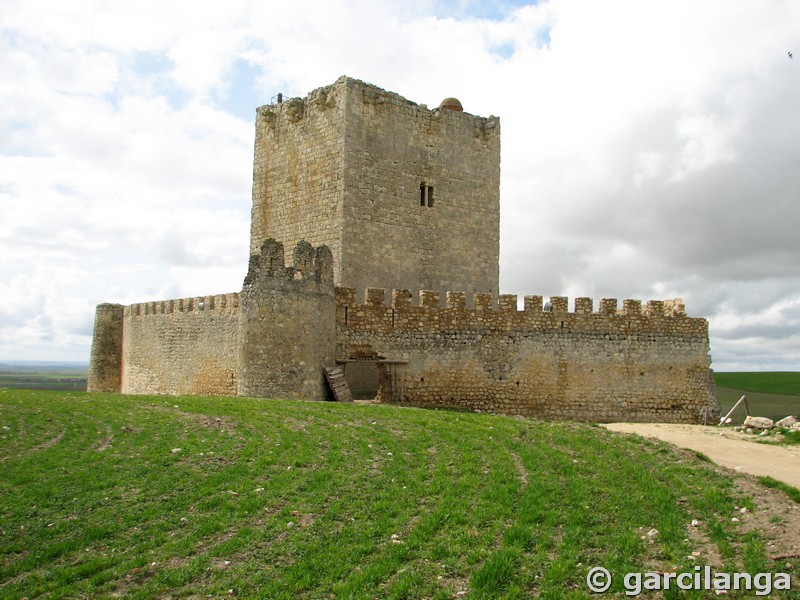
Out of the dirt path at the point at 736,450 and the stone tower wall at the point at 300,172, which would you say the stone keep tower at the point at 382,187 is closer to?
the stone tower wall at the point at 300,172

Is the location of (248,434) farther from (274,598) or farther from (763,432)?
(763,432)

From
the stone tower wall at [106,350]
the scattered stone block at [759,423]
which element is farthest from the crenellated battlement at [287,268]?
the stone tower wall at [106,350]

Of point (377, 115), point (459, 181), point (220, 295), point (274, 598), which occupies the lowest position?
point (274, 598)

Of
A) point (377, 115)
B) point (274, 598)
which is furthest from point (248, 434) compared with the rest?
point (377, 115)

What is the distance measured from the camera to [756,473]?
9625 millimetres

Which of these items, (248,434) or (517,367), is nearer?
(248,434)

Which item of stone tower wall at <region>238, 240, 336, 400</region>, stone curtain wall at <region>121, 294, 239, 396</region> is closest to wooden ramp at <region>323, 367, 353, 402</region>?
stone tower wall at <region>238, 240, 336, 400</region>

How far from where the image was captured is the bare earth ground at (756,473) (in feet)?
22.9

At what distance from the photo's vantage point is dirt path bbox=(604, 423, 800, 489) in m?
9.95

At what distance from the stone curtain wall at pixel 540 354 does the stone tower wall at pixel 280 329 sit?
5.24 feet

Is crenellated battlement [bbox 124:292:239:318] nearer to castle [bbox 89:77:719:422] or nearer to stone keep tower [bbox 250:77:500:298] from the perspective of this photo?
castle [bbox 89:77:719:422]

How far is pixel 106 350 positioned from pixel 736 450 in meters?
22.9

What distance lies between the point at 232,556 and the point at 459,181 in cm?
1756

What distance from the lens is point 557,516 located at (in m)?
7.86
